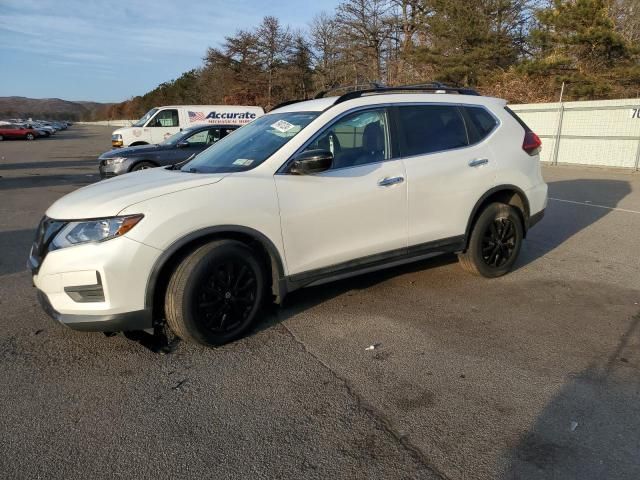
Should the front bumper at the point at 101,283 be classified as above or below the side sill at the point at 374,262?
above

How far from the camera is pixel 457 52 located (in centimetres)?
3188

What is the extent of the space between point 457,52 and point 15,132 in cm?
3973

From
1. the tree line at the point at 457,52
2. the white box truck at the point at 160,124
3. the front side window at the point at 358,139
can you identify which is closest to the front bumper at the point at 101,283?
the front side window at the point at 358,139

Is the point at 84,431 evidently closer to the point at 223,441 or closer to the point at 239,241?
the point at 223,441

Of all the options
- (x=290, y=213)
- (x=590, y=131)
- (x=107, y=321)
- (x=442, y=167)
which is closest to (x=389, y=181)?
(x=442, y=167)

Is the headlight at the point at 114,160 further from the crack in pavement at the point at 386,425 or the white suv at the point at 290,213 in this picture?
the crack in pavement at the point at 386,425

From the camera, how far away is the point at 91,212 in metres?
3.30

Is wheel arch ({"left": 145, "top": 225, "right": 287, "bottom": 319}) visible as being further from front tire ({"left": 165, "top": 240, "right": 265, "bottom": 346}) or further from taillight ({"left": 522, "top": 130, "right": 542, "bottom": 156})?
taillight ({"left": 522, "top": 130, "right": 542, "bottom": 156})

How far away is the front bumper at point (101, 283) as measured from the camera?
3186mm

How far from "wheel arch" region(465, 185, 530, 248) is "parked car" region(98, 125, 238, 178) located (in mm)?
7184

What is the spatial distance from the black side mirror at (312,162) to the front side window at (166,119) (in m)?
16.8

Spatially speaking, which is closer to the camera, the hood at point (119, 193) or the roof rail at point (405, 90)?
the hood at point (119, 193)

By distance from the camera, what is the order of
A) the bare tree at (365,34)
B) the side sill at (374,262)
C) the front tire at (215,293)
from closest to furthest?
the front tire at (215,293) < the side sill at (374,262) < the bare tree at (365,34)

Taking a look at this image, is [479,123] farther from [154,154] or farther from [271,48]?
[271,48]
